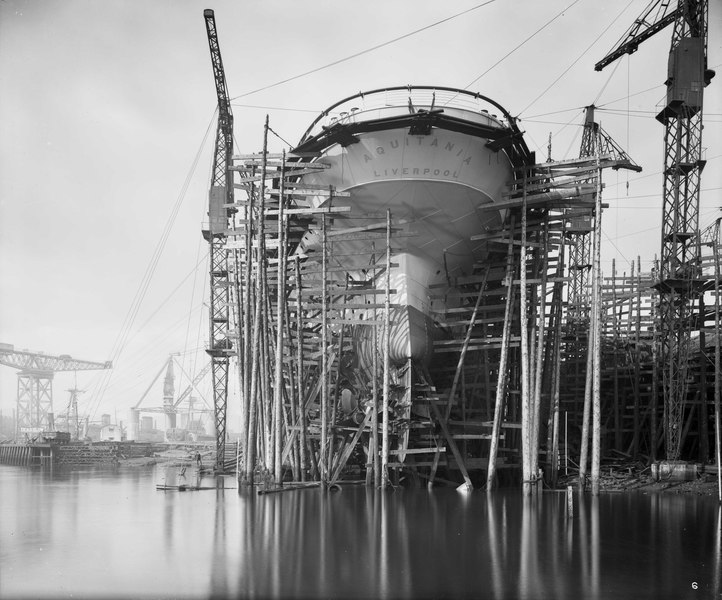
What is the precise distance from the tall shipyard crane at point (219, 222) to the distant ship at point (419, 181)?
14527 millimetres

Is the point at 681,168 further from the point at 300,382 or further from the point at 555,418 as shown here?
the point at 300,382

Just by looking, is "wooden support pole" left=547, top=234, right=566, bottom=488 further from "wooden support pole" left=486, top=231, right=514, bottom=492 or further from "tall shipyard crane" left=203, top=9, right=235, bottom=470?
"tall shipyard crane" left=203, top=9, right=235, bottom=470

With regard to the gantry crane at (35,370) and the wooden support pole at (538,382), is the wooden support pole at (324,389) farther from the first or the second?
the gantry crane at (35,370)

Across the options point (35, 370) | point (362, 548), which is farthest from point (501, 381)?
point (35, 370)

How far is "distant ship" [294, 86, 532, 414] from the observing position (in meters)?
27.3

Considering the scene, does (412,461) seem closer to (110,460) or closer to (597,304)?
(597,304)

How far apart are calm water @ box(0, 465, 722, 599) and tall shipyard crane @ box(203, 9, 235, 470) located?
69.6ft

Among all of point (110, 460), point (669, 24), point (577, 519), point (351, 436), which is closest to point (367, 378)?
point (351, 436)

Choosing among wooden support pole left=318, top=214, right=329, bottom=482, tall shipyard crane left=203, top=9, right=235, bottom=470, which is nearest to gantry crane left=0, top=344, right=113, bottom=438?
tall shipyard crane left=203, top=9, right=235, bottom=470

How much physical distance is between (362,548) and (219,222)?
3394cm

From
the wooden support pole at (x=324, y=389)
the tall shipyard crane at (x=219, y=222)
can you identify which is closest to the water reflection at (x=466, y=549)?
the wooden support pole at (x=324, y=389)

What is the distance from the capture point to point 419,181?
28.0 metres

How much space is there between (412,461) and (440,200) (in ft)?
34.1

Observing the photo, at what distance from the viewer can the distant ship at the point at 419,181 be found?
2728cm
